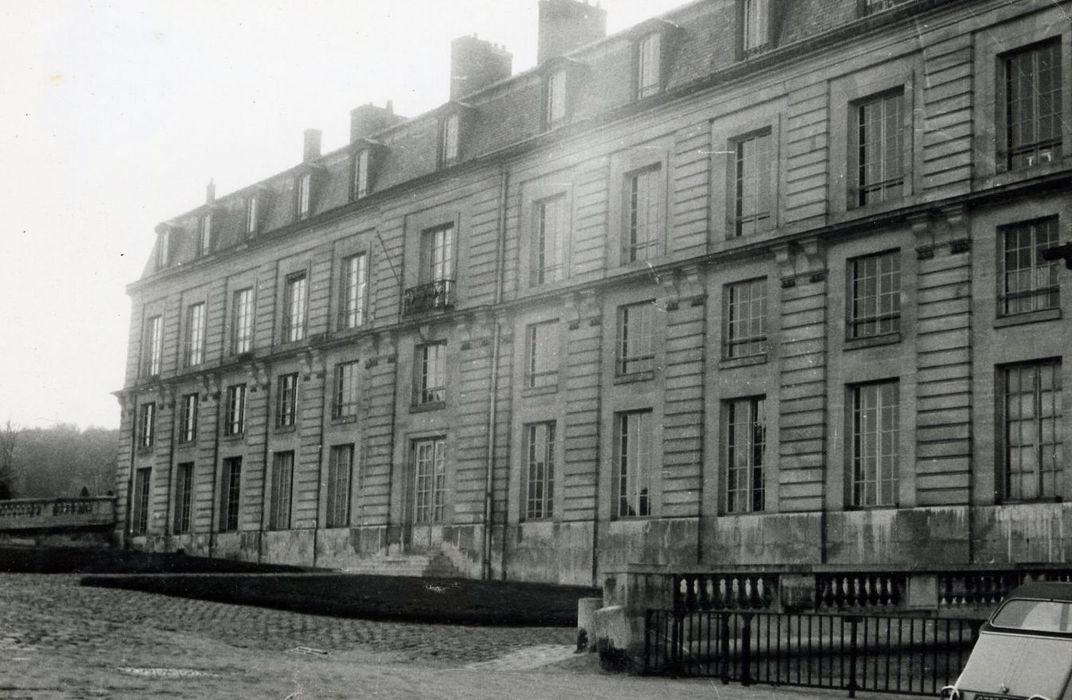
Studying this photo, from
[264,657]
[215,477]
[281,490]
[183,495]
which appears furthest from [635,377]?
[183,495]

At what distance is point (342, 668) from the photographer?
15.9 m

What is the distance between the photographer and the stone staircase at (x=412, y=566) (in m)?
35.7

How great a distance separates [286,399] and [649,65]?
17557 millimetres

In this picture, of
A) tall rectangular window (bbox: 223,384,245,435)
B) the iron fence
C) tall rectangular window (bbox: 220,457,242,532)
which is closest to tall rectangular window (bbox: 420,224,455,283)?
tall rectangular window (bbox: 223,384,245,435)

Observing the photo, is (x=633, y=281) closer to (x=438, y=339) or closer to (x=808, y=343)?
(x=808, y=343)

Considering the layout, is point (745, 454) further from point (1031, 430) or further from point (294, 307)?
point (294, 307)

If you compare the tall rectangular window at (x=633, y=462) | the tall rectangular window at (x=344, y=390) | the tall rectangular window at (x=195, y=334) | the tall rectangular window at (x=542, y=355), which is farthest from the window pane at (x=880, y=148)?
the tall rectangular window at (x=195, y=334)

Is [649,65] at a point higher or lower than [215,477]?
higher

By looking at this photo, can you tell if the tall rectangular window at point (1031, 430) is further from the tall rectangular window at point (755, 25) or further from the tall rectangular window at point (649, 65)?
the tall rectangular window at point (649, 65)

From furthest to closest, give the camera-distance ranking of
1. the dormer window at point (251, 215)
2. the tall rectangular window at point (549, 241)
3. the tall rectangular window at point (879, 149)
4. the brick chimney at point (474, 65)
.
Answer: the dormer window at point (251, 215)
the brick chimney at point (474, 65)
the tall rectangular window at point (549, 241)
the tall rectangular window at point (879, 149)

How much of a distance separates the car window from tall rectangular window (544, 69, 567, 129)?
23970 millimetres

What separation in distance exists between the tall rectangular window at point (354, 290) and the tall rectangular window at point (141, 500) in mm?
12904

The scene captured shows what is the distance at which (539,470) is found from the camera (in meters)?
34.0

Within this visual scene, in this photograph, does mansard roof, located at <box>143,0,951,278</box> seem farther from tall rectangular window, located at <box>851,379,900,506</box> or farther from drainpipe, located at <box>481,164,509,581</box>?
tall rectangular window, located at <box>851,379,900,506</box>
